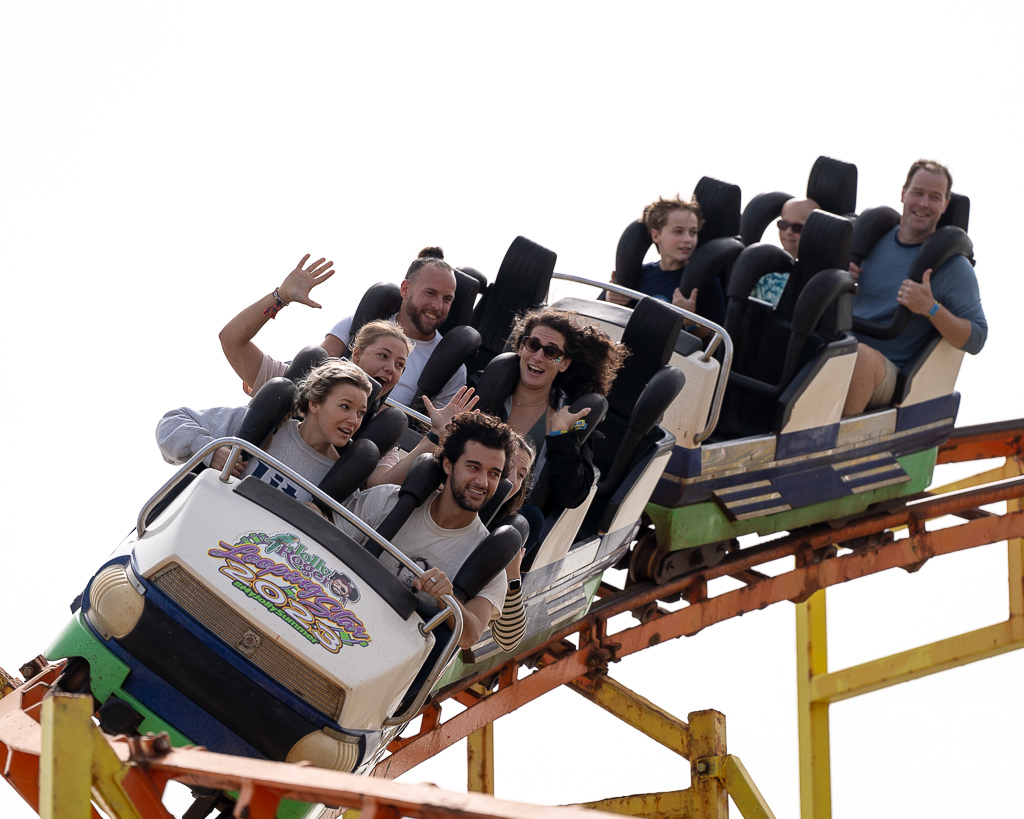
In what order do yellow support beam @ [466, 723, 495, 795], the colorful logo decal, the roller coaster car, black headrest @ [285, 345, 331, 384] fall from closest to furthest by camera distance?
the colorful logo decal < black headrest @ [285, 345, 331, 384] < the roller coaster car < yellow support beam @ [466, 723, 495, 795]

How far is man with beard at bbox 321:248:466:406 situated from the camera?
327cm

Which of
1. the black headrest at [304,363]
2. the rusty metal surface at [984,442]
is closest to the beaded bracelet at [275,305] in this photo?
the black headrest at [304,363]

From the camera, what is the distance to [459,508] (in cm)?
249

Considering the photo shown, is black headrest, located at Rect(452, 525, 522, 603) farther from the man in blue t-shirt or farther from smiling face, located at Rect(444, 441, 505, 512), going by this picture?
the man in blue t-shirt

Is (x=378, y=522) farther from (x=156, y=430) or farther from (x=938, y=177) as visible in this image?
(x=938, y=177)

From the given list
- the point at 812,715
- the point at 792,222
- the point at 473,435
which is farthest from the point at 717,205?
the point at 473,435

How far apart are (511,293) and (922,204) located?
4.48 feet

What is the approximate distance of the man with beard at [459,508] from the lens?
2438 mm

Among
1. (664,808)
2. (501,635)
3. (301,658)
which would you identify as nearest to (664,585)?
(664,808)

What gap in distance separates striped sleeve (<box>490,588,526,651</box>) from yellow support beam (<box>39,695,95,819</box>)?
3.74 feet

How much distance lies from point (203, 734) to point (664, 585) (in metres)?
1.76

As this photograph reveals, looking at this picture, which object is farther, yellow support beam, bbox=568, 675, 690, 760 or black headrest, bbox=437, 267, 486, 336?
black headrest, bbox=437, 267, 486, 336

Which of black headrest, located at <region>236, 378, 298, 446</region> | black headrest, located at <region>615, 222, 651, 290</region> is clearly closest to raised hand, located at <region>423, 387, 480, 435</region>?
black headrest, located at <region>236, 378, 298, 446</region>

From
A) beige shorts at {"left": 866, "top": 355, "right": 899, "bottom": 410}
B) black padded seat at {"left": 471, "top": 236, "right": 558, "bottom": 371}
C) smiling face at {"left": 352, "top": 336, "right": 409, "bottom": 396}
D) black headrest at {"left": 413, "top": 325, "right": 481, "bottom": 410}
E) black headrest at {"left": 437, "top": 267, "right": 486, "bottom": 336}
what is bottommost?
smiling face at {"left": 352, "top": 336, "right": 409, "bottom": 396}
